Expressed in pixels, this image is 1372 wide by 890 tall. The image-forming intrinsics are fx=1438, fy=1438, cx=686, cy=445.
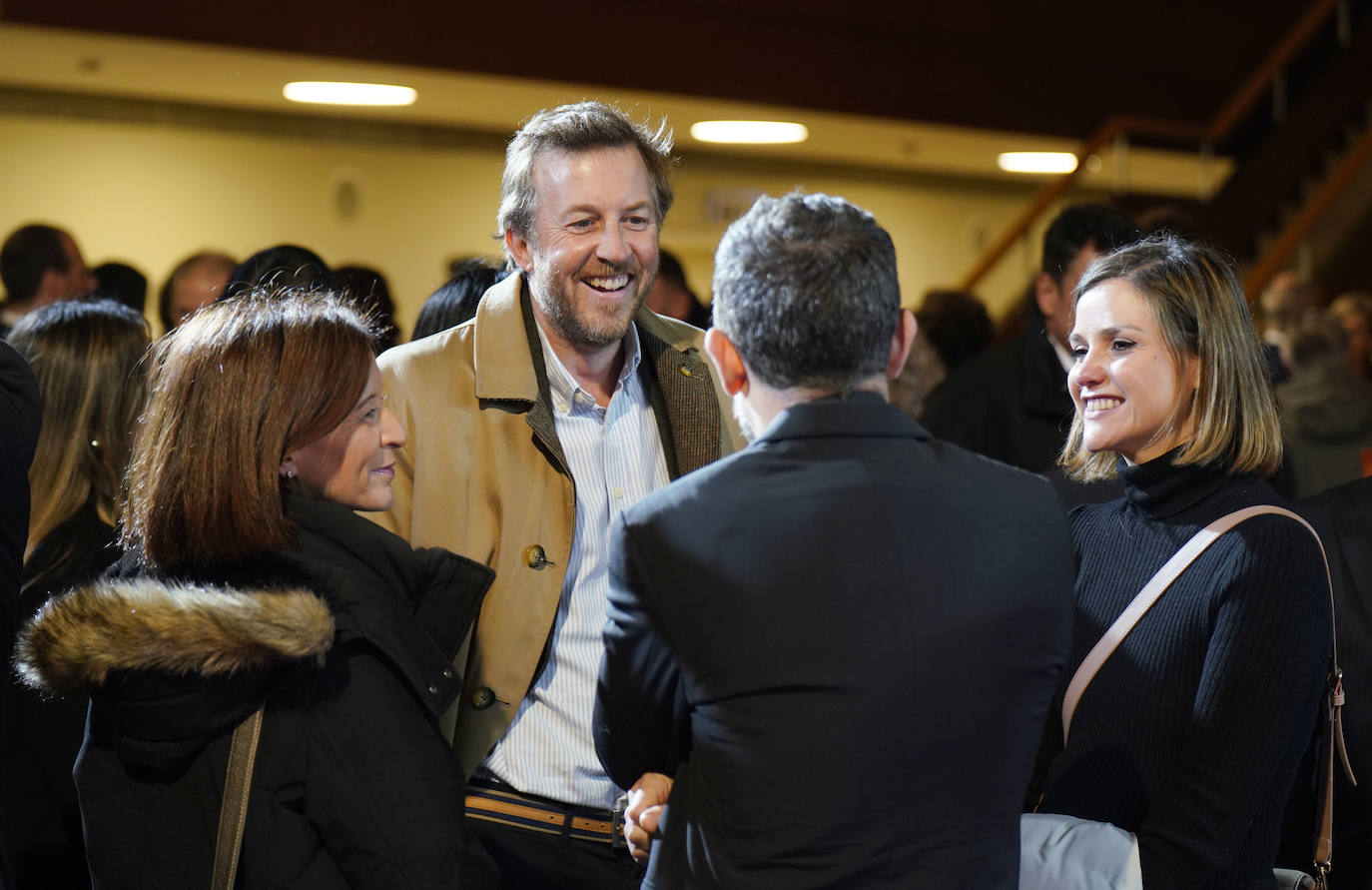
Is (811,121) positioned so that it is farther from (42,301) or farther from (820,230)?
(820,230)

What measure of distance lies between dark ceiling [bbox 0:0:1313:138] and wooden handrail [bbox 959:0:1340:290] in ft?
0.83

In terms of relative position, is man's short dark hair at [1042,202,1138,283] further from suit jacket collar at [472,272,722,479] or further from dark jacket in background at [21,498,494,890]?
dark jacket in background at [21,498,494,890]

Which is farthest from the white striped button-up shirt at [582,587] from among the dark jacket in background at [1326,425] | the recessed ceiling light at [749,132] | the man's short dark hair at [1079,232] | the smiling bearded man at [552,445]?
the recessed ceiling light at [749,132]

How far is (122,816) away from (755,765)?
852 mm

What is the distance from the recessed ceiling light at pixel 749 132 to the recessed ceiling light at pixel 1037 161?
69.7 inches

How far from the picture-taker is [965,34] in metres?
9.49

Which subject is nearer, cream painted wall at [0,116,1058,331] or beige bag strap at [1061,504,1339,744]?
beige bag strap at [1061,504,1339,744]

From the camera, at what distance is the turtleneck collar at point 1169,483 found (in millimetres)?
2211

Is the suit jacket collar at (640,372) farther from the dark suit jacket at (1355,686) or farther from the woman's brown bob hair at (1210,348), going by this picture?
the dark suit jacket at (1355,686)

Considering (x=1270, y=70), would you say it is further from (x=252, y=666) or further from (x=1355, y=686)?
(x=252, y=666)

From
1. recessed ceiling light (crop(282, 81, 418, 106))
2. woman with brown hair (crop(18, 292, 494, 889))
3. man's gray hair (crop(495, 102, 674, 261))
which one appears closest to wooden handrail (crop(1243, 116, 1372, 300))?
recessed ceiling light (crop(282, 81, 418, 106))

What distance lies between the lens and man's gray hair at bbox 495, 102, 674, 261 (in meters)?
2.51

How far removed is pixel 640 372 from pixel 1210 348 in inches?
38.6

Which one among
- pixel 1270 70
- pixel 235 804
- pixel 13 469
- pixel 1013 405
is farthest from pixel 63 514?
pixel 1270 70
